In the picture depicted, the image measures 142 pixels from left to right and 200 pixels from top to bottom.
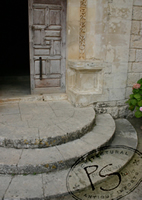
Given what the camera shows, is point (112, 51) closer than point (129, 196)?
No

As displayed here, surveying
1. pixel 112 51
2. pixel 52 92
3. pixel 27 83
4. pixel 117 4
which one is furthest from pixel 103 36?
pixel 27 83

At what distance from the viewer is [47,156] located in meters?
2.57

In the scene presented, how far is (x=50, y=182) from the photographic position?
91.4 inches

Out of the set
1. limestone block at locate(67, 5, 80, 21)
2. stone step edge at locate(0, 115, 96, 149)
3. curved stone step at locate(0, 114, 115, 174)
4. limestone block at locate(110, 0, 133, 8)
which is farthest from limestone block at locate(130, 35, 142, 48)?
stone step edge at locate(0, 115, 96, 149)

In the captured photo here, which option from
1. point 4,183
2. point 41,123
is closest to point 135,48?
point 41,123

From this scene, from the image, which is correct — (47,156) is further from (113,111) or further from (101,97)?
(113,111)

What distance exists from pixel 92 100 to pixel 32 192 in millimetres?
2323

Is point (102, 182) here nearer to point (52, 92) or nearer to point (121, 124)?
point (121, 124)

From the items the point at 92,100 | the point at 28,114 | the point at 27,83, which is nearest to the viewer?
the point at 28,114

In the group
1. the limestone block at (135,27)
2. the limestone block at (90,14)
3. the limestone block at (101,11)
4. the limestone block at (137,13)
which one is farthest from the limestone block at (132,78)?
the limestone block at (90,14)

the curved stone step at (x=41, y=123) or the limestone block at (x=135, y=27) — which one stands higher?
the limestone block at (x=135, y=27)

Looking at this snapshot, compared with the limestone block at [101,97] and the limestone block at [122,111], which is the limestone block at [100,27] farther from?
the limestone block at [122,111]

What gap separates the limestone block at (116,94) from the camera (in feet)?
13.7

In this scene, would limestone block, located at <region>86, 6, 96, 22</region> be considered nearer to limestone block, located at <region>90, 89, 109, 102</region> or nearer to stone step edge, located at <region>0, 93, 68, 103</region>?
limestone block, located at <region>90, 89, 109, 102</region>
